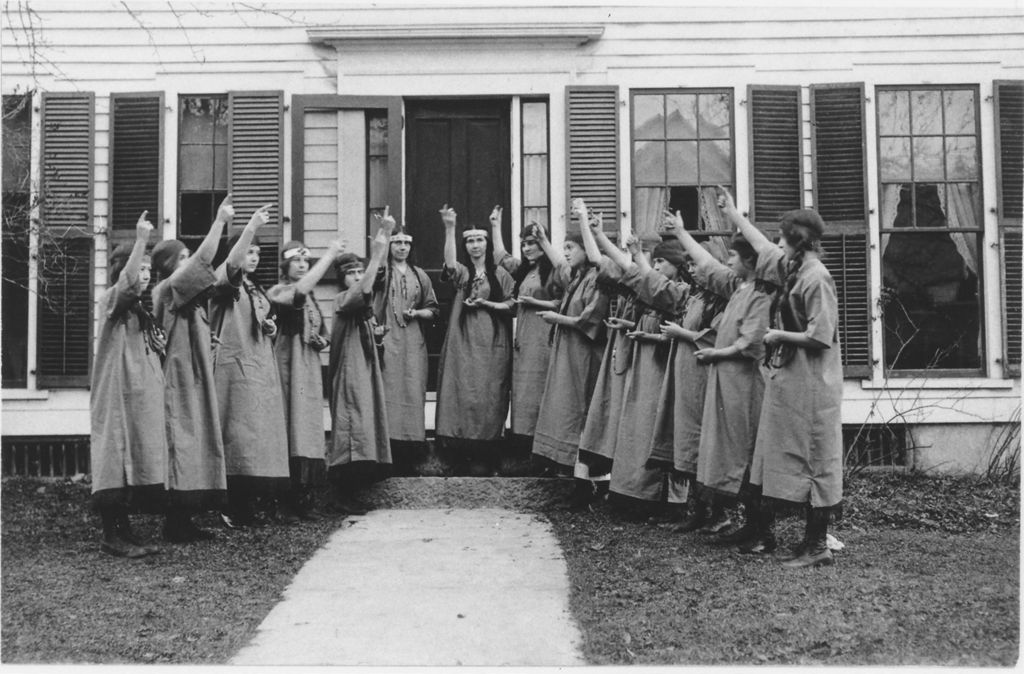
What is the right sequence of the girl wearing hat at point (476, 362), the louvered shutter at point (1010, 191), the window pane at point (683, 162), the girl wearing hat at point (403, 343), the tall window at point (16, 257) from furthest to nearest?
the window pane at point (683, 162) → the tall window at point (16, 257) → the louvered shutter at point (1010, 191) → the girl wearing hat at point (476, 362) → the girl wearing hat at point (403, 343)

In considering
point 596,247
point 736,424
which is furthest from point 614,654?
point 596,247

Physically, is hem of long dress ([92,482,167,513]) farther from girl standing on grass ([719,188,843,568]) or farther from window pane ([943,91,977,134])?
window pane ([943,91,977,134])

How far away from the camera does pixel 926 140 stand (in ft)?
26.1

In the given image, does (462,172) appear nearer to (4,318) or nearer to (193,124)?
(193,124)

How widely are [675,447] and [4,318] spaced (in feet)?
17.4

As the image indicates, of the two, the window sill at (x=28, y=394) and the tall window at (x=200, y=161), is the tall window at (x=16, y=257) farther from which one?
the tall window at (x=200, y=161)

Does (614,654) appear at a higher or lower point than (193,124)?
lower

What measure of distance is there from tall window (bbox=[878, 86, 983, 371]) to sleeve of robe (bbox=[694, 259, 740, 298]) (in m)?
2.54

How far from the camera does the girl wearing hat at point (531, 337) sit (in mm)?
7375

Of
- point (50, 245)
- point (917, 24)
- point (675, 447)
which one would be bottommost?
point (675, 447)

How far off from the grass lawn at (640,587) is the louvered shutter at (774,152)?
7.72ft

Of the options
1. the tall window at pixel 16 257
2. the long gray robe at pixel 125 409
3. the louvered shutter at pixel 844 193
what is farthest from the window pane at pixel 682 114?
the tall window at pixel 16 257

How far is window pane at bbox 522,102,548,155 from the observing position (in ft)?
27.0

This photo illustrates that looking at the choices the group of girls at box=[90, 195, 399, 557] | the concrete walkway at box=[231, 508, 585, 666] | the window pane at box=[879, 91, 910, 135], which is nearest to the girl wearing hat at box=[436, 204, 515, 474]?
the group of girls at box=[90, 195, 399, 557]
